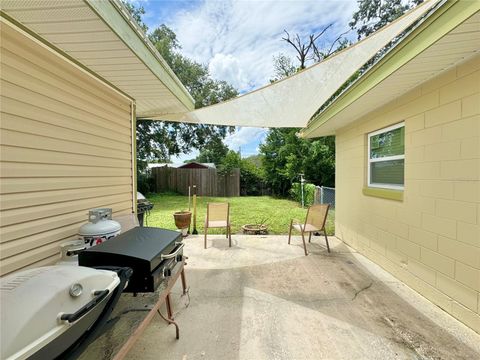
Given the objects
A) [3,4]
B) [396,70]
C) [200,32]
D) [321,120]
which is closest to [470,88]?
[396,70]

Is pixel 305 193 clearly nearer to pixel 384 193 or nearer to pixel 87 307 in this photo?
pixel 384 193

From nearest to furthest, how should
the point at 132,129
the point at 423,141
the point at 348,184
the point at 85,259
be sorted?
the point at 85,259 → the point at 423,141 → the point at 132,129 → the point at 348,184

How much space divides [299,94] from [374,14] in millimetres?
14583

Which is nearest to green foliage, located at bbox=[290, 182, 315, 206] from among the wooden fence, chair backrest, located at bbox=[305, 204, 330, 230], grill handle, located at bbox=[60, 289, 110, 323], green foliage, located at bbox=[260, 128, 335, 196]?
green foliage, located at bbox=[260, 128, 335, 196]

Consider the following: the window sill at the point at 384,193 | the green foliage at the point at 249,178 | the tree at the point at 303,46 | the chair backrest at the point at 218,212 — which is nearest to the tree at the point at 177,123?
the green foliage at the point at 249,178

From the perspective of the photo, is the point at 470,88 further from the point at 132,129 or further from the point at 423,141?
the point at 132,129

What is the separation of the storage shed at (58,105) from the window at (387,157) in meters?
3.36

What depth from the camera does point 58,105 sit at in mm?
2545

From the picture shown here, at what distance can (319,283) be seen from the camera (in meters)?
3.37

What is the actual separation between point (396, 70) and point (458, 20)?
77 centimetres

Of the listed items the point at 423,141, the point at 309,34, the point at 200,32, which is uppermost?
the point at 309,34

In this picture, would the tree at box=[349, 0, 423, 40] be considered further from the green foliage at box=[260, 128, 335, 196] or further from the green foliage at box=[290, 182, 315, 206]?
the green foliage at box=[290, 182, 315, 206]

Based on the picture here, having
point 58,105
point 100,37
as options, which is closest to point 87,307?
point 100,37

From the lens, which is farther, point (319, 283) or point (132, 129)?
point (132, 129)
